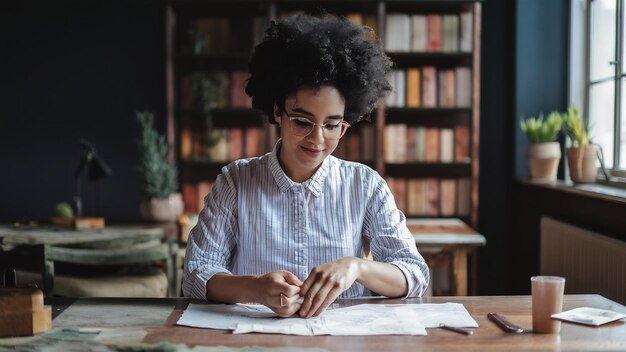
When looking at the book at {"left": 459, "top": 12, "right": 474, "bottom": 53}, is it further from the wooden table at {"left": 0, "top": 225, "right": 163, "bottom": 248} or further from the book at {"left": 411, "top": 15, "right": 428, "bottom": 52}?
the wooden table at {"left": 0, "top": 225, "right": 163, "bottom": 248}

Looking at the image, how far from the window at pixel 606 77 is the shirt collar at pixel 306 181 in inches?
85.3

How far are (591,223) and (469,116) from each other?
1.67 meters

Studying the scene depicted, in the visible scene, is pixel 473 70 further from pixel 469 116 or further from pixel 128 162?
pixel 128 162

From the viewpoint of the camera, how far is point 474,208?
183 inches

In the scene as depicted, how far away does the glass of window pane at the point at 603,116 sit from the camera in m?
3.84

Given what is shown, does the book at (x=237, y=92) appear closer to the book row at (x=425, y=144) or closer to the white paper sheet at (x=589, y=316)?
the book row at (x=425, y=144)

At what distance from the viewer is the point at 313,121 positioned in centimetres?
186

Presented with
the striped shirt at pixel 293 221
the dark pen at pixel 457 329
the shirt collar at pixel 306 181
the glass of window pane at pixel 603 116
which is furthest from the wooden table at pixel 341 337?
the glass of window pane at pixel 603 116

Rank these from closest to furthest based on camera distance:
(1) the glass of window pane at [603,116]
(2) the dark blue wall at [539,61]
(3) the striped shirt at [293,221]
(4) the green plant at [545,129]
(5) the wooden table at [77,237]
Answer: (3) the striped shirt at [293,221] < (5) the wooden table at [77,237] < (1) the glass of window pane at [603,116] < (4) the green plant at [545,129] < (2) the dark blue wall at [539,61]

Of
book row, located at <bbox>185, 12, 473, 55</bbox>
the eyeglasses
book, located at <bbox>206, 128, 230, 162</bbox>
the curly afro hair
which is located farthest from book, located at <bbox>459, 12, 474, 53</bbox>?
the eyeglasses

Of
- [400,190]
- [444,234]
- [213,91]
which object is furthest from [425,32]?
[444,234]

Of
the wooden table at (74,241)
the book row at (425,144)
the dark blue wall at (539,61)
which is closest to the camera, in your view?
the wooden table at (74,241)

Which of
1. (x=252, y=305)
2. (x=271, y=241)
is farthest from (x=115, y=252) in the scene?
(x=252, y=305)

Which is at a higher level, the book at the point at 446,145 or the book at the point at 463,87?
the book at the point at 463,87
